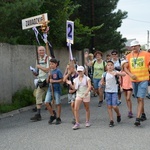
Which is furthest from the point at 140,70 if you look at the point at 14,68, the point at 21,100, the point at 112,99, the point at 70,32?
the point at 14,68

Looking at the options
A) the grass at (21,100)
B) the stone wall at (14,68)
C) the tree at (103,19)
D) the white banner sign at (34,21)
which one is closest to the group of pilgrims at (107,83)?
the white banner sign at (34,21)

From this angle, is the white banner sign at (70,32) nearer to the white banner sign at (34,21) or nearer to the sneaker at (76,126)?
the white banner sign at (34,21)

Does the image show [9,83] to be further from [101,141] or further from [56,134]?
[101,141]

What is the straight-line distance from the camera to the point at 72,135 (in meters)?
6.80

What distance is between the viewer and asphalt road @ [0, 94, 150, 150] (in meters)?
5.97

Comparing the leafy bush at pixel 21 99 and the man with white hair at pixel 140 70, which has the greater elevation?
the man with white hair at pixel 140 70

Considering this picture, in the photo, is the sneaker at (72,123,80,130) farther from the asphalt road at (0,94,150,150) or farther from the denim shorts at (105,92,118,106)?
the denim shorts at (105,92,118,106)

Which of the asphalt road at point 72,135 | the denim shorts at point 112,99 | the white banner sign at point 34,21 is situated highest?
the white banner sign at point 34,21

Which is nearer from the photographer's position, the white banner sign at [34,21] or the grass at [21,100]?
the white banner sign at [34,21]

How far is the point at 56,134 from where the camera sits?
6926mm

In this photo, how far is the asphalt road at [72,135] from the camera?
5.97 metres

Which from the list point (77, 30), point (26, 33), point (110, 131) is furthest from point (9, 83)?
point (77, 30)

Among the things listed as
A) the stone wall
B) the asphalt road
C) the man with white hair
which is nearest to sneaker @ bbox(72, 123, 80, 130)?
the asphalt road

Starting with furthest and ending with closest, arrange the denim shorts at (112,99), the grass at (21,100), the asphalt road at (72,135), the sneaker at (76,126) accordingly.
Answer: the grass at (21,100) < the denim shorts at (112,99) < the sneaker at (76,126) < the asphalt road at (72,135)
